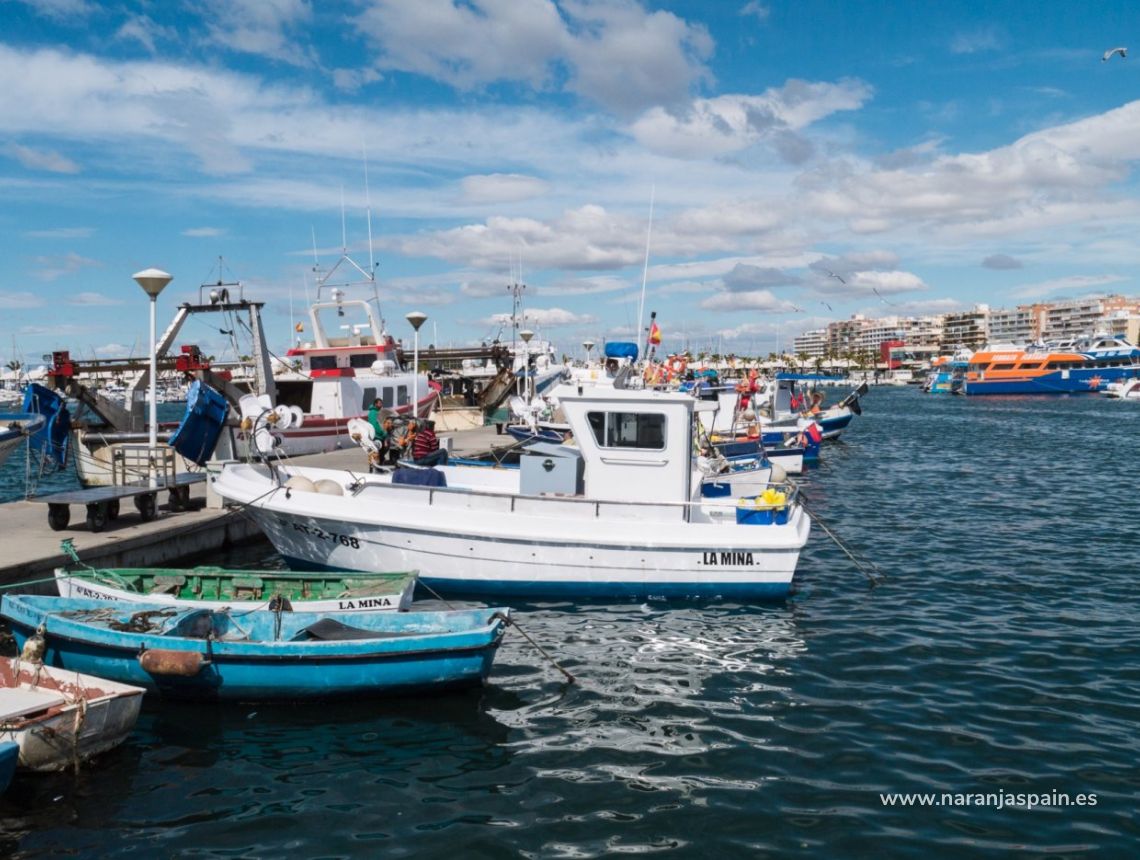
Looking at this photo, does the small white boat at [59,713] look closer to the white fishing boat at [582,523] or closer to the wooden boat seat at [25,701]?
the wooden boat seat at [25,701]

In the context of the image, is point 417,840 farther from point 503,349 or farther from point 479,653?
point 503,349

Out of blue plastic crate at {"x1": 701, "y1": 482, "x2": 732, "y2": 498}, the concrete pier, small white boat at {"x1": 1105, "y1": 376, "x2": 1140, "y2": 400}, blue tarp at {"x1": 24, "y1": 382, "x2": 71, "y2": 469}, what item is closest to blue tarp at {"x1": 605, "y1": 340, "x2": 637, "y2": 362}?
blue plastic crate at {"x1": 701, "y1": 482, "x2": 732, "y2": 498}

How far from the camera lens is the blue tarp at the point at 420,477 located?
14461mm

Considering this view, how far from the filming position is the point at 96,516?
1404 centimetres

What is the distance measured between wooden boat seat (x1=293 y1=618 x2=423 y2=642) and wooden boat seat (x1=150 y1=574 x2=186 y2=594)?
290 cm

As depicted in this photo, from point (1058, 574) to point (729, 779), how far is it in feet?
32.6

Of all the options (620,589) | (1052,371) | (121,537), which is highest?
(1052,371)

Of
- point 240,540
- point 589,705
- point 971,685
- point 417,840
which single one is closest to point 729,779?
point 589,705

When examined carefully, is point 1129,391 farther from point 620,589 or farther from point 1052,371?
point 620,589

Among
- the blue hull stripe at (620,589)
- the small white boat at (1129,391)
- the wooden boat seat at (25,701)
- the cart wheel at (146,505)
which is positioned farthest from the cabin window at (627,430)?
the small white boat at (1129,391)

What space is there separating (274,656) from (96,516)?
718 centimetres

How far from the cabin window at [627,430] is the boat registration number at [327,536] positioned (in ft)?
14.1

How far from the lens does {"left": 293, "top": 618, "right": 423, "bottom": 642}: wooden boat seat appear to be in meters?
9.23

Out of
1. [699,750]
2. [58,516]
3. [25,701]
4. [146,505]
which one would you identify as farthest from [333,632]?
[146,505]
